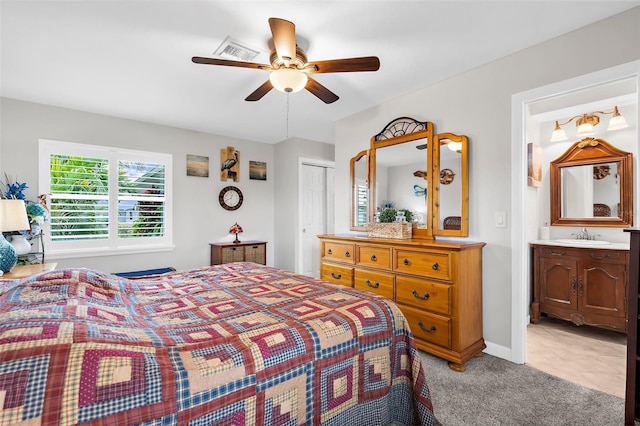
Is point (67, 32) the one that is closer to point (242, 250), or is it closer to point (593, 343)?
point (242, 250)

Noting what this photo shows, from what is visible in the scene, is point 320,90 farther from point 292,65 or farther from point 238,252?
point 238,252

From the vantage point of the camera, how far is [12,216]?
2.54 meters

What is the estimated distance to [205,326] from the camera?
1217 mm

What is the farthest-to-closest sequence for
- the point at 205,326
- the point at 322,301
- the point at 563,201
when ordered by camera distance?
the point at 563,201, the point at 322,301, the point at 205,326

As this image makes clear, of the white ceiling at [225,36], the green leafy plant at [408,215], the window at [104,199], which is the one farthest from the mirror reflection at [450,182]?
the window at [104,199]

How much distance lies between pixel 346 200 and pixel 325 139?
70.1 inches

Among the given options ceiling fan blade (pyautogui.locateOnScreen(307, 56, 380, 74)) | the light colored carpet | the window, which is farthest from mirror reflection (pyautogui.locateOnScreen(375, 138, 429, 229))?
the window

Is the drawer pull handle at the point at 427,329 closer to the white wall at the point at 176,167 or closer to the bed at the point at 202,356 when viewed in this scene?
the bed at the point at 202,356

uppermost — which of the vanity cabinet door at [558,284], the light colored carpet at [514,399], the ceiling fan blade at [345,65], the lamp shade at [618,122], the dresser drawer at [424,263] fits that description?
the ceiling fan blade at [345,65]

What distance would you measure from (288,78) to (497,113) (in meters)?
1.85

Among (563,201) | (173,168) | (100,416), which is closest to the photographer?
(100,416)

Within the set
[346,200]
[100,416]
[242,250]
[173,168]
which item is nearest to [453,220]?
[346,200]

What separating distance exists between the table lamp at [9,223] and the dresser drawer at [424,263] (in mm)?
3351

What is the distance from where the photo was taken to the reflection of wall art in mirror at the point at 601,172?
3256mm
